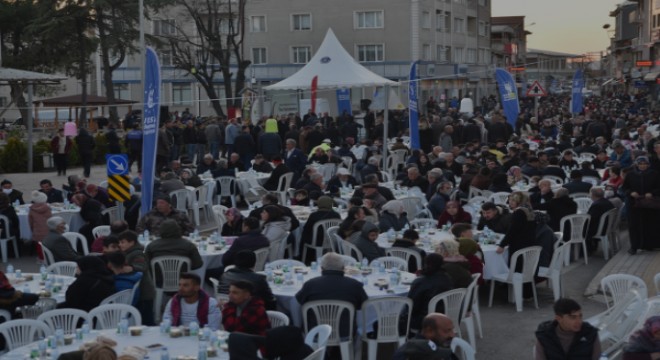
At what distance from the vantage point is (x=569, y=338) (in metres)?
7.12

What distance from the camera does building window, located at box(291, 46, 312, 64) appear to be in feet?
213

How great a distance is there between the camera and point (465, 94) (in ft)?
244

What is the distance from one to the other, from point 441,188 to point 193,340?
24.7 ft

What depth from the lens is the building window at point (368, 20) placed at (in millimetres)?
64188

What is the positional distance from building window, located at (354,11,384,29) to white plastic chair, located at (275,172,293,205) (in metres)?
46.4

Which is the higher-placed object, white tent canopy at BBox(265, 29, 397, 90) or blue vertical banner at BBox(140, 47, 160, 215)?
white tent canopy at BBox(265, 29, 397, 90)

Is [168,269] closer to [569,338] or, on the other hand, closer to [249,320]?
[249,320]

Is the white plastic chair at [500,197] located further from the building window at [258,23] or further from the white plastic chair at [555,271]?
the building window at [258,23]

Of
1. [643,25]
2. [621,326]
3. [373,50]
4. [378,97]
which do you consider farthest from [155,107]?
[643,25]

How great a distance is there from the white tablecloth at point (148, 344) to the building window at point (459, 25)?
67712 millimetres

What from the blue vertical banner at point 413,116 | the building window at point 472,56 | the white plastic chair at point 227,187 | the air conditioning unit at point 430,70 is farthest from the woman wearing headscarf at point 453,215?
the building window at point 472,56

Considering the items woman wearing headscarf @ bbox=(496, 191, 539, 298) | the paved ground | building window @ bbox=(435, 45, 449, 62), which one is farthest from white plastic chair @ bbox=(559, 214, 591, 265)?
building window @ bbox=(435, 45, 449, 62)

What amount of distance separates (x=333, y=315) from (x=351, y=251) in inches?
112

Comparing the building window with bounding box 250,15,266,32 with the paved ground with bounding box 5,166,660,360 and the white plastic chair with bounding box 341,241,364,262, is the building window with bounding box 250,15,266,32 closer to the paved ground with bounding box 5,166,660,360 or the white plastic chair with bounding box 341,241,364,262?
the paved ground with bounding box 5,166,660,360
